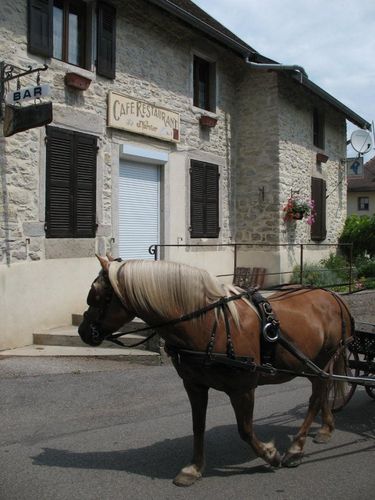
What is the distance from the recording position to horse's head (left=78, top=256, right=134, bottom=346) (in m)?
3.70

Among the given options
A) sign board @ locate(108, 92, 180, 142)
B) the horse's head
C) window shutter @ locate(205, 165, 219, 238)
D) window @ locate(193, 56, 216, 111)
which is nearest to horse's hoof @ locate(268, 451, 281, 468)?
the horse's head

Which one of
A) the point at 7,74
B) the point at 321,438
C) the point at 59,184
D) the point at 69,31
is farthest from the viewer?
the point at 69,31

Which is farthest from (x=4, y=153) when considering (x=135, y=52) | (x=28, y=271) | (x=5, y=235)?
(x=135, y=52)

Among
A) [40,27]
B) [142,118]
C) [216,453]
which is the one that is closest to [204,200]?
[142,118]

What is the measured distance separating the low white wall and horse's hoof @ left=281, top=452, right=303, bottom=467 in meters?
5.43

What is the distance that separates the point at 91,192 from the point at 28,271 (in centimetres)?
197

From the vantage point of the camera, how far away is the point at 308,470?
13.2ft

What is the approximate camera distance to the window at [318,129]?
52.0 feet

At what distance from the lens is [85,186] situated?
9.74 m

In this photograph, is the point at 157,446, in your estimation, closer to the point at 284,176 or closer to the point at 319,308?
the point at 319,308

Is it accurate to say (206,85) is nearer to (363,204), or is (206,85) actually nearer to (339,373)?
(339,373)

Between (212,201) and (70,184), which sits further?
(212,201)

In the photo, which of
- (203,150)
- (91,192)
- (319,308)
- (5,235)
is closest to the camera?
(319,308)

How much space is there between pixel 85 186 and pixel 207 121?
13.2 feet
